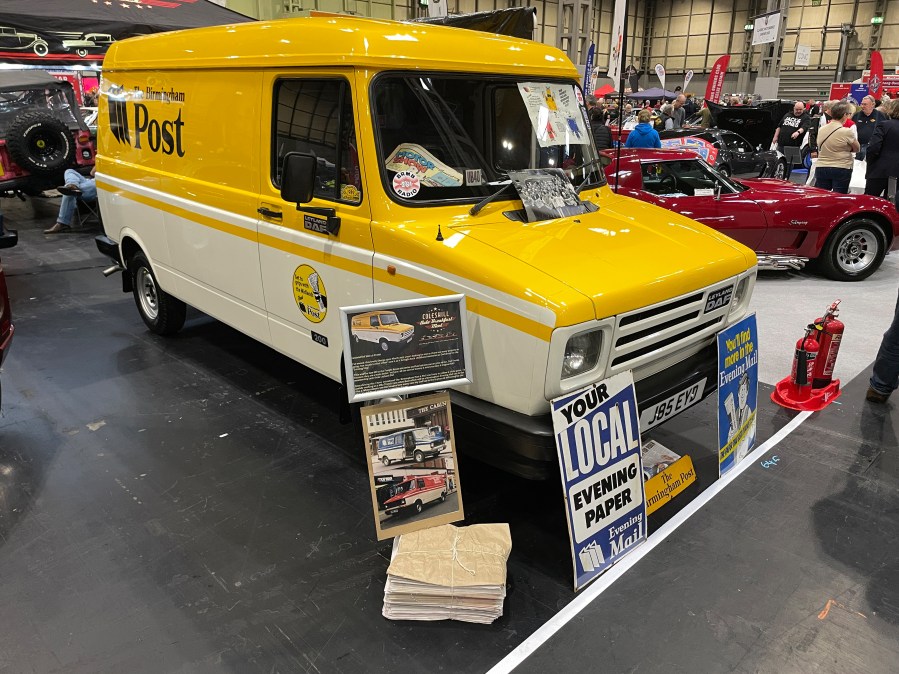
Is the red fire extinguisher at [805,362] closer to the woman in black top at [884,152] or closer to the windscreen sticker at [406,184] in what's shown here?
the windscreen sticker at [406,184]

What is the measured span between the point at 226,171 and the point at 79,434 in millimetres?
1917

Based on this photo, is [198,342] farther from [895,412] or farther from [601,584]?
[895,412]

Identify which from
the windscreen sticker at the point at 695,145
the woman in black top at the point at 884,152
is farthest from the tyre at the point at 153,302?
the woman in black top at the point at 884,152

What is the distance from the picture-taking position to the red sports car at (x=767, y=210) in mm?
7086

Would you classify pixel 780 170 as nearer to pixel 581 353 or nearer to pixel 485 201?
pixel 485 201

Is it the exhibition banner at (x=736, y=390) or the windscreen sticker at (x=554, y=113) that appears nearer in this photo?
the exhibition banner at (x=736, y=390)

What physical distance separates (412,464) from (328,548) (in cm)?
64

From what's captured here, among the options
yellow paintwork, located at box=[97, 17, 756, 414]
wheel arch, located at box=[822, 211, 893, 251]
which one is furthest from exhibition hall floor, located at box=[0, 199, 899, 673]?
wheel arch, located at box=[822, 211, 893, 251]

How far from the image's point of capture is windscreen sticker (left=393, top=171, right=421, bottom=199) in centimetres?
320

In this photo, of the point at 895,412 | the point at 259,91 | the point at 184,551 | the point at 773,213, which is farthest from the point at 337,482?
the point at 773,213

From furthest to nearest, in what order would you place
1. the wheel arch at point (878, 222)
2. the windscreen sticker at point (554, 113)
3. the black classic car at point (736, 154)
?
the black classic car at point (736, 154), the wheel arch at point (878, 222), the windscreen sticker at point (554, 113)

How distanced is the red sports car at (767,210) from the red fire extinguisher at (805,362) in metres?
2.77

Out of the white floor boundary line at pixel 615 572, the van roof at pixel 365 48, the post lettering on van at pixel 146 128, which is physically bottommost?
the white floor boundary line at pixel 615 572

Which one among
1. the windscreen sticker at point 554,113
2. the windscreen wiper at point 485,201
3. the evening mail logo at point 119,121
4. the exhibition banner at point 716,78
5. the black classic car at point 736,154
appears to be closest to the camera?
the windscreen wiper at point 485,201
